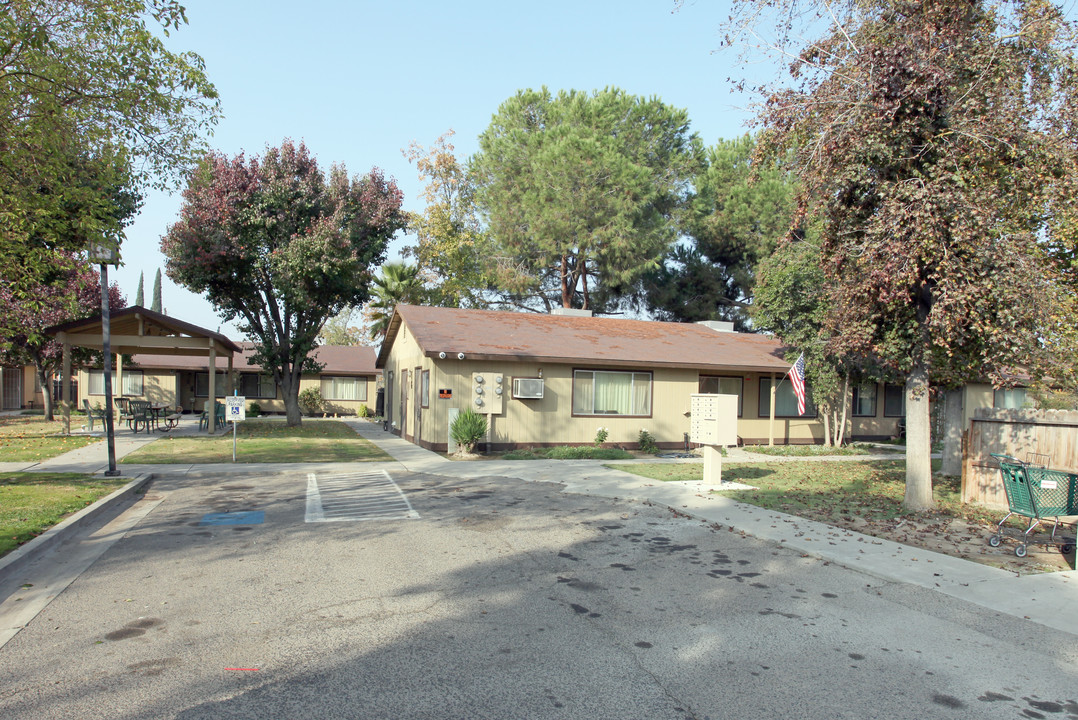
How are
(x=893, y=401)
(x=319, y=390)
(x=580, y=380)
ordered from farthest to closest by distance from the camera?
(x=319, y=390)
(x=893, y=401)
(x=580, y=380)

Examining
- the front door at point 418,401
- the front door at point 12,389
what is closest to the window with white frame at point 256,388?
the front door at point 12,389

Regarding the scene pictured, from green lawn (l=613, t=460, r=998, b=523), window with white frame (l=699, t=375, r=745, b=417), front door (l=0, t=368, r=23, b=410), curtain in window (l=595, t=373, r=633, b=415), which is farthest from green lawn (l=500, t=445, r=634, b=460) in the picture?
front door (l=0, t=368, r=23, b=410)

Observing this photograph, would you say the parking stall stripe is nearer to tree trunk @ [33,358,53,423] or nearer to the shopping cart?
the shopping cart

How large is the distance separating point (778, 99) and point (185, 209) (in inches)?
763

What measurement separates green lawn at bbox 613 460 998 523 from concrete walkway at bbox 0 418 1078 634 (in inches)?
25.7

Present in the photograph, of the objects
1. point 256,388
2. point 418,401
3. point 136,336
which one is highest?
point 136,336

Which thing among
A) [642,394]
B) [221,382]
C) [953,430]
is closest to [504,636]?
[953,430]

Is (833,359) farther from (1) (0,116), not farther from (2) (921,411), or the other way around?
(1) (0,116)

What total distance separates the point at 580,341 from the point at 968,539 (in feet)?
42.2

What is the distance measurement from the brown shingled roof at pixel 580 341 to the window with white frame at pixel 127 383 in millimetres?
17324

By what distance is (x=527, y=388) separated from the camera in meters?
18.3

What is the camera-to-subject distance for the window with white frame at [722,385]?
21594 millimetres

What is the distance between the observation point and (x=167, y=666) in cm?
447

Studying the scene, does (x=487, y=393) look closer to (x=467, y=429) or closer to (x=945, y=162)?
(x=467, y=429)
